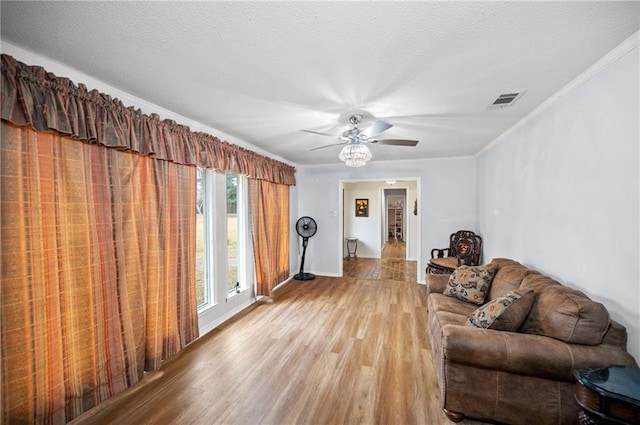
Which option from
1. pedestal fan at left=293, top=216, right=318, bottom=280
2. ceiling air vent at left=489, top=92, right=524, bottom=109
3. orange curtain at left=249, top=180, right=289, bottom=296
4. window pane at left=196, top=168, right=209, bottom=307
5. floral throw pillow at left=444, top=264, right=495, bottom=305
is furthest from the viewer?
pedestal fan at left=293, top=216, right=318, bottom=280

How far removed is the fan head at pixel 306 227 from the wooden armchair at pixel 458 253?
7.03ft

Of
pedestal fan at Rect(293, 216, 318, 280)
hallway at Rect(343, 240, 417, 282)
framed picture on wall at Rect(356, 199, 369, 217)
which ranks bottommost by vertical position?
hallway at Rect(343, 240, 417, 282)

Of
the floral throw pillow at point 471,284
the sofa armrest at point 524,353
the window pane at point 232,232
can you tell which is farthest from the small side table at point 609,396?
the window pane at point 232,232

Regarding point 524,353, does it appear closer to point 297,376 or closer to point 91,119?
point 297,376

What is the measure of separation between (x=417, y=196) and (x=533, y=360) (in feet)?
11.6

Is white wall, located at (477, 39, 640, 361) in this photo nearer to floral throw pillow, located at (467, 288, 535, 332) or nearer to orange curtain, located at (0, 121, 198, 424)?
floral throw pillow, located at (467, 288, 535, 332)

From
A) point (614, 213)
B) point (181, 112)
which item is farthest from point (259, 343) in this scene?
point (614, 213)

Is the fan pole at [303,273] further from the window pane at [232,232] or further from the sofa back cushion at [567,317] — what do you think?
the sofa back cushion at [567,317]

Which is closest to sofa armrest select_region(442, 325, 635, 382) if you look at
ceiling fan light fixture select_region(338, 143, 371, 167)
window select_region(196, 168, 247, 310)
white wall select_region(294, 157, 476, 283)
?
ceiling fan light fixture select_region(338, 143, 371, 167)

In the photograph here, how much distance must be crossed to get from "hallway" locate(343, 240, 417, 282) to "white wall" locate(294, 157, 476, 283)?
50 cm

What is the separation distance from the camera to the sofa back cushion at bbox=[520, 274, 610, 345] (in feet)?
4.81

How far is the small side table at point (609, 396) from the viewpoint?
3.42ft

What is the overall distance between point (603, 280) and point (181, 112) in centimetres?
350

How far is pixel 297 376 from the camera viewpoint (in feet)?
6.97
